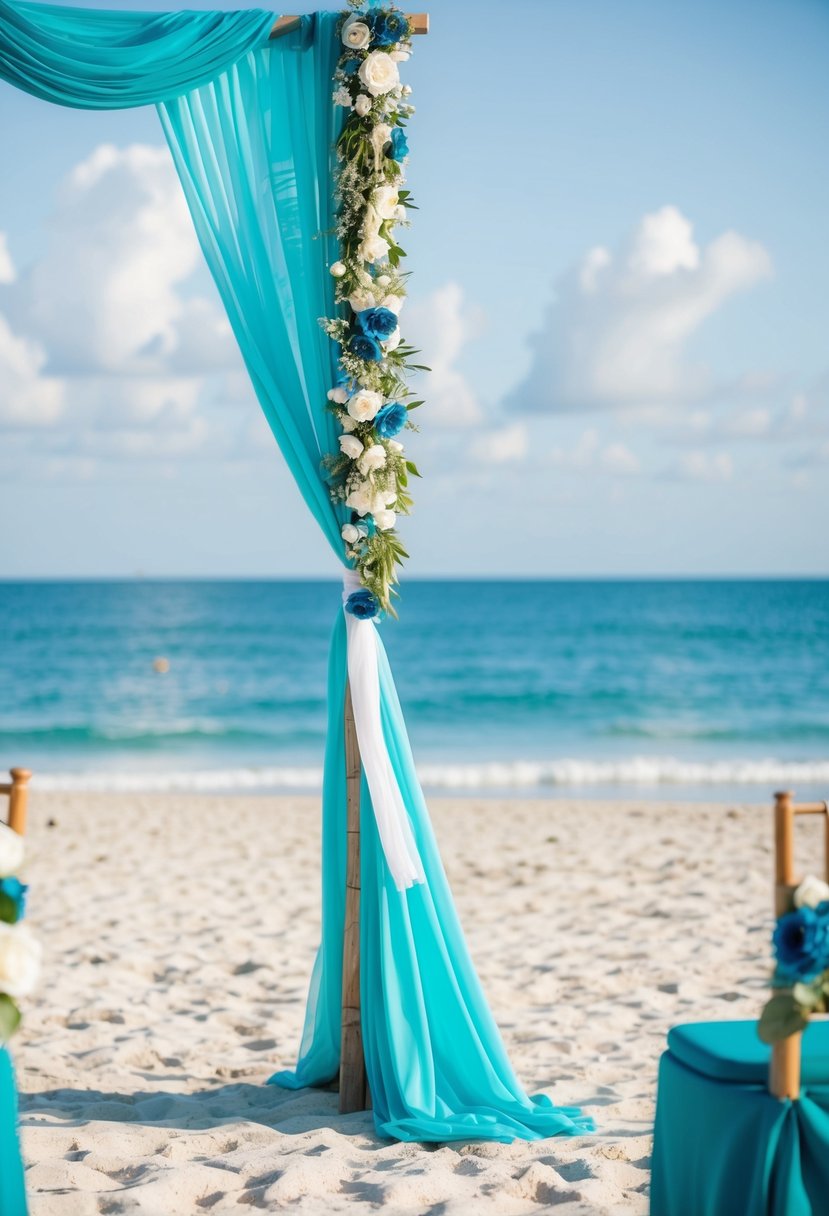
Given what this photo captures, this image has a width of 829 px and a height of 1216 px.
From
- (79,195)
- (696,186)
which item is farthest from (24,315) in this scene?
(696,186)

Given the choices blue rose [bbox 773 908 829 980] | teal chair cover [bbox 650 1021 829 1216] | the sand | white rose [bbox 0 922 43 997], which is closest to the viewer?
white rose [bbox 0 922 43 997]

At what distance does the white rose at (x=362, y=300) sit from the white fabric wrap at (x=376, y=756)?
0.69 meters

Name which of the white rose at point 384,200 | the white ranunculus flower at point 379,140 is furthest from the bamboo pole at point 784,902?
the white ranunculus flower at point 379,140

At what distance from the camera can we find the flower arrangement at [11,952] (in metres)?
1.87

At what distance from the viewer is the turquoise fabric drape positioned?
124 inches

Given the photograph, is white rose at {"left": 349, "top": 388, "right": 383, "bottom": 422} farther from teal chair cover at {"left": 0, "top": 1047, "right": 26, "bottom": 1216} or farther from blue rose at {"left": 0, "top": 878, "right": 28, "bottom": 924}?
teal chair cover at {"left": 0, "top": 1047, "right": 26, "bottom": 1216}

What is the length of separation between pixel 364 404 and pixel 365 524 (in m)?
0.32

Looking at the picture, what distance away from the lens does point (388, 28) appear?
10.3 ft

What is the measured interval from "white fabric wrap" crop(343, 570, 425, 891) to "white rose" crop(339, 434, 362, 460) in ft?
1.05

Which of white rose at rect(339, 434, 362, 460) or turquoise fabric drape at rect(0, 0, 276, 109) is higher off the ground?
turquoise fabric drape at rect(0, 0, 276, 109)

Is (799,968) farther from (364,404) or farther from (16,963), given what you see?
(364,404)

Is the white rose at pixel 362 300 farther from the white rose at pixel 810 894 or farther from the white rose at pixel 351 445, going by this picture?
the white rose at pixel 810 894

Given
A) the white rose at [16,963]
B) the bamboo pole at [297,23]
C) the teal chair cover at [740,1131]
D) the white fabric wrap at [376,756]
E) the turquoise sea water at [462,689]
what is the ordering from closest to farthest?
the white rose at [16,963] → the teal chair cover at [740,1131] → the white fabric wrap at [376,756] → the bamboo pole at [297,23] → the turquoise sea water at [462,689]

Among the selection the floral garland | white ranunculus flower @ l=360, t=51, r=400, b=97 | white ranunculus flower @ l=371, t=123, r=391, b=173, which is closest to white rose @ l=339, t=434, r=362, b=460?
the floral garland
